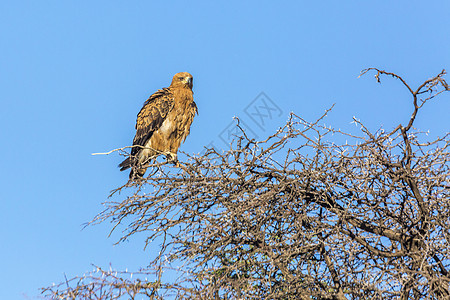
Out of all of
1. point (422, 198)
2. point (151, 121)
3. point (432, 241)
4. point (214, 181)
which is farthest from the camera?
point (151, 121)

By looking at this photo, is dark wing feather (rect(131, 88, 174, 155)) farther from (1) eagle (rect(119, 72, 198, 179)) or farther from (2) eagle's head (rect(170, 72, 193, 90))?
(2) eagle's head (rect(170, 72, 193, 90))

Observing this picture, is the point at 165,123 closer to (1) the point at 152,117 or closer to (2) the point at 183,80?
(1) the point at 152,117

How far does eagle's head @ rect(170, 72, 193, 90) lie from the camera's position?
849 cm

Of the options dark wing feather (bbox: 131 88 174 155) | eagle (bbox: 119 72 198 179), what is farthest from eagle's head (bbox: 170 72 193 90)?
dark wing feather (bbox: 131 88 174 155)

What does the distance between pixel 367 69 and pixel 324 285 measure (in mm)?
1711

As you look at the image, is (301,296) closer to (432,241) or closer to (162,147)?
(432,241)

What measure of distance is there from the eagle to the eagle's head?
0.16 meters

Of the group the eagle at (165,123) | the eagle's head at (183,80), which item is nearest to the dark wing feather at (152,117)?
the eagle at (165,123)

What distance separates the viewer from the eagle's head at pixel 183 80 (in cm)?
849

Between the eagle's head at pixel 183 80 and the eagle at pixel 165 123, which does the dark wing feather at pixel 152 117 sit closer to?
the eagle at pixel 165 123

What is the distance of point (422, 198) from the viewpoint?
12.7 feet

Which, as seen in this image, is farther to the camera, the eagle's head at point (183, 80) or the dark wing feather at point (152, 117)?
the eagle's head at point (183, 80)

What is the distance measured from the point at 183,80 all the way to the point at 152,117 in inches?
36.6

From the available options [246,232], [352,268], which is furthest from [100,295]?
[352,268]
